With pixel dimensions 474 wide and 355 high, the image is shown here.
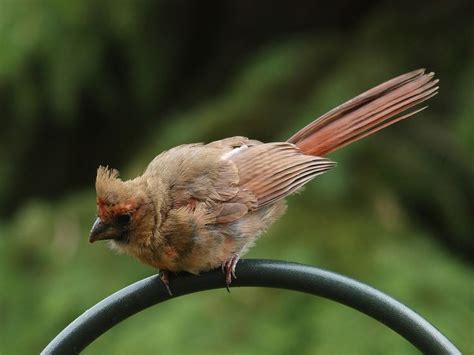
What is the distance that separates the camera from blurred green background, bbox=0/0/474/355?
11.0ft

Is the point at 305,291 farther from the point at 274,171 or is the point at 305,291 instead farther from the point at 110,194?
the point at 274,171

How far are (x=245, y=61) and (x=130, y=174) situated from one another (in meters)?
1.16

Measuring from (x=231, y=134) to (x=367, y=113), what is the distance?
136 cm

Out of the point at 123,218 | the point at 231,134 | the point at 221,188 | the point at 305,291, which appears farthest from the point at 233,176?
the point at 231,134

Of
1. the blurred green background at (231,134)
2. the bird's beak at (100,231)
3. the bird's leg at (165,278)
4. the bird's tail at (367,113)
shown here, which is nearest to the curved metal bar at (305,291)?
the bird's leg at (165,278)

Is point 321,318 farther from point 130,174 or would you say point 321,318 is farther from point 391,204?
point 130,174

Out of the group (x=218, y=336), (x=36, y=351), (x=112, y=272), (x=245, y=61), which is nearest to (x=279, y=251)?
(x=218, y=336)

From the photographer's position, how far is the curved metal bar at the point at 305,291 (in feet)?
6.72

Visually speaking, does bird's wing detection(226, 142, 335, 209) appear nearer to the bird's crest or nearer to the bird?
the bird

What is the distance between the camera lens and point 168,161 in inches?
115

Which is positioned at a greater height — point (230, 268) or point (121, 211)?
point (121, 211)

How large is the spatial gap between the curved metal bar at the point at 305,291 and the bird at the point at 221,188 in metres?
0.22

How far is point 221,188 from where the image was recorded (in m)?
2.91

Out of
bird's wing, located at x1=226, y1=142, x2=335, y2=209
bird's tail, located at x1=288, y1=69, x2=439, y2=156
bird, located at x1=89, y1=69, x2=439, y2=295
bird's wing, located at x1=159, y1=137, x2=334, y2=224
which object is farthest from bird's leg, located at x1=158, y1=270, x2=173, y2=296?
bird's tail, located at x1=288, y1=69, x2=439, y2=156
